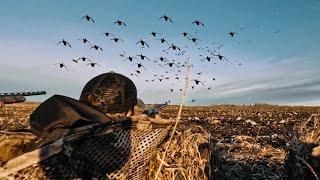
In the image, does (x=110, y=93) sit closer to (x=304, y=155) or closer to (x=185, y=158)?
(x=185, y=158)

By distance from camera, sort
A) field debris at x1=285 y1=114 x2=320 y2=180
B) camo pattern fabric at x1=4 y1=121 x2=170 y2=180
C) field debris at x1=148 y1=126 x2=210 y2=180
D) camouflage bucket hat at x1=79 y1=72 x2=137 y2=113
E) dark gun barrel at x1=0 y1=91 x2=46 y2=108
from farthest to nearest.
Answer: dark gun barrel at x1=0 y1=91 x2=46 y2=108 < field debris at x1=148 y1=126 x2=210 y2=180 < camouflage bucket hat at x1=79 y1=72 x2=137 y2=113 < field debris at x1=285 y1=114 x2=320 y2=180 < camo pattern fabric at x1=4 y1=121 x2=170 y2=180

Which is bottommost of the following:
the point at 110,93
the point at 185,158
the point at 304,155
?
the point at 185,158

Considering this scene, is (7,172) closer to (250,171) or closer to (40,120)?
(40,120)

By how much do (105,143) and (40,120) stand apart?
829 millimetres

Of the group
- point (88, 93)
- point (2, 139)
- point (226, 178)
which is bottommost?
point (226, 178)

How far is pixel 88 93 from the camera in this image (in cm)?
727

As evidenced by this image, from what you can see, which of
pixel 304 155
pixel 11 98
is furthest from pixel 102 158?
pixel 11 98

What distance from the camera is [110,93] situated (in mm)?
7344

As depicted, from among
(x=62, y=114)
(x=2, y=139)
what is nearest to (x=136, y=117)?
(x=62, y=114)

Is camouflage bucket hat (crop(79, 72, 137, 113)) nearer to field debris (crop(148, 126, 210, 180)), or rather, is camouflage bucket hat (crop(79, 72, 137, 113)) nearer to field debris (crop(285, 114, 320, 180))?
field debris (crop(148, 126, 210, 180))

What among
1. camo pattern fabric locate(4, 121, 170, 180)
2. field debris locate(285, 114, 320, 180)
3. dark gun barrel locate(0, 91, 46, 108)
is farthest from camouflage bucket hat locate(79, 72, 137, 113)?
dark gun barrel locate(0, 91, 46, 108)

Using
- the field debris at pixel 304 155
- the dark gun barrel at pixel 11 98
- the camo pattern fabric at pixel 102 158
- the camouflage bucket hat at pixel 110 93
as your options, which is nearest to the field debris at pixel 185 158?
the camo pattern fabric at pixel 102 158

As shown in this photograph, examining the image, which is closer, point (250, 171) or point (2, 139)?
point (2, 139)

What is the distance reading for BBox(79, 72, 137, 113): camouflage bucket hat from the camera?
7.22 meters
